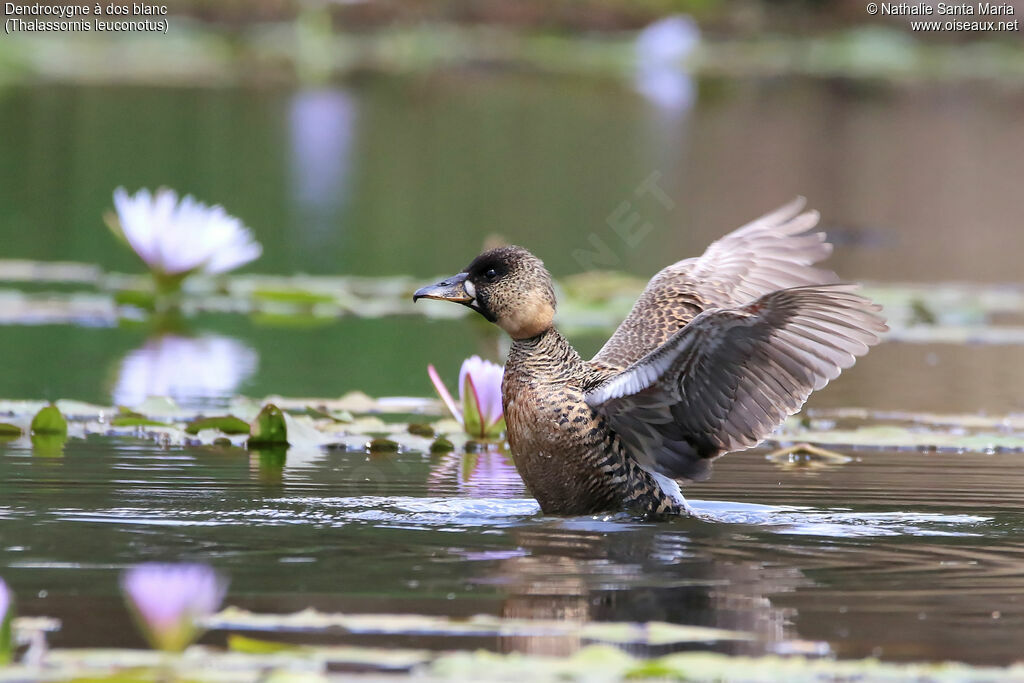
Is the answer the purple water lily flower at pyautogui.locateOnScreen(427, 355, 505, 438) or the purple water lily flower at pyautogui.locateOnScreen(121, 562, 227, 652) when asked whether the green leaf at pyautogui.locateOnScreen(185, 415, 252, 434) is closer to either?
the purple water lily flower at pyautogui.locateOnScreen(427, 355, 505, 438)

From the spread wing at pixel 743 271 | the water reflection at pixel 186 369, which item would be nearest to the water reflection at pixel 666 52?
the water reflection at pixel 186 369

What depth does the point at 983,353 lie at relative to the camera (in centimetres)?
971

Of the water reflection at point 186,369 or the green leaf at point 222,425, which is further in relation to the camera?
the water reflection at point 186,369

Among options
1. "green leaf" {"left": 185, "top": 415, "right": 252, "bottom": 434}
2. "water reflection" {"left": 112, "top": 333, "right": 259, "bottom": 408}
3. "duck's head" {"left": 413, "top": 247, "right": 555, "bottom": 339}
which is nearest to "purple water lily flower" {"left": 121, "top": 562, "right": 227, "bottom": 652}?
"duck's head" {"left": 413, "top": 247, "right": 555, "bottom": 339}

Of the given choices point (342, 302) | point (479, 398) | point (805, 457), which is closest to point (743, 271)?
point (805, 457)

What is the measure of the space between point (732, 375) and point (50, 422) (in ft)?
8.17

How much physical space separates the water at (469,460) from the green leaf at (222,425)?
0.18 metres

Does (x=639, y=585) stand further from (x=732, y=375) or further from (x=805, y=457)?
(x=805, y=457)

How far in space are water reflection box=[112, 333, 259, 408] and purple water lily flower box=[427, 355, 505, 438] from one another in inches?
44.4

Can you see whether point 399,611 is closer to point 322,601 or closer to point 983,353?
point 322,601

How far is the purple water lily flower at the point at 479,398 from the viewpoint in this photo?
6.50 metres

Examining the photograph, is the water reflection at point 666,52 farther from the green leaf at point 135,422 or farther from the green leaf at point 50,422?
the green leaf at point 50,422

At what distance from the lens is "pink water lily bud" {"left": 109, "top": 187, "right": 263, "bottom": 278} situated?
29.6 ft

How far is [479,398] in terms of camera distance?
6.63 m
